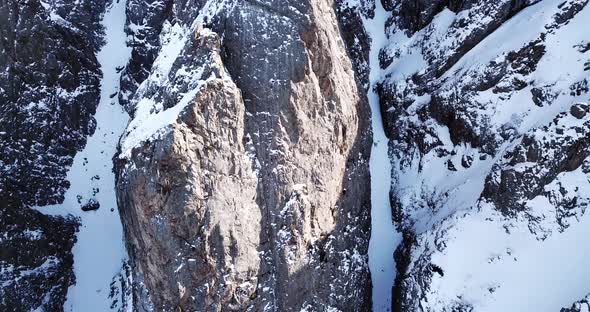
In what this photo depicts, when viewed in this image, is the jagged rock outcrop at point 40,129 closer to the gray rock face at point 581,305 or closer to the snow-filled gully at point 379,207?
the snow-filled gully at point 379,207

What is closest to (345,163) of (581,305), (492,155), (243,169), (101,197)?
(243,169)

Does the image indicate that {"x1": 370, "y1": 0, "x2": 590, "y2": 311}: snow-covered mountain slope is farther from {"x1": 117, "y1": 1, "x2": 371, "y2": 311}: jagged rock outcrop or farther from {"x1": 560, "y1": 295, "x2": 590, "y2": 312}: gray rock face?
{"x1": 117, "y1": 1, "x2": 371, "y2": 311}: jagged rock outcrop

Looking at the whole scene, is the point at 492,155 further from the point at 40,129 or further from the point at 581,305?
the point at 40,129

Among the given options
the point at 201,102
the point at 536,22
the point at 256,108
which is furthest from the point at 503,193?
the point at 201,102

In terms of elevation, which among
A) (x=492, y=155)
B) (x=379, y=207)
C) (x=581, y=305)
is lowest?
(x=581, y=305)

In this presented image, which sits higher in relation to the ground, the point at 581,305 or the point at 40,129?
the point at 40,129

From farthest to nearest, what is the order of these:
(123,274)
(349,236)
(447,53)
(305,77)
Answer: (123,274) < (447,53) < (349,236) < (305,77)

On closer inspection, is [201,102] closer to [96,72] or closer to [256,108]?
[256,108]

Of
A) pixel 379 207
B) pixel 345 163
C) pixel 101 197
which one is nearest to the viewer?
pixel 345 163
